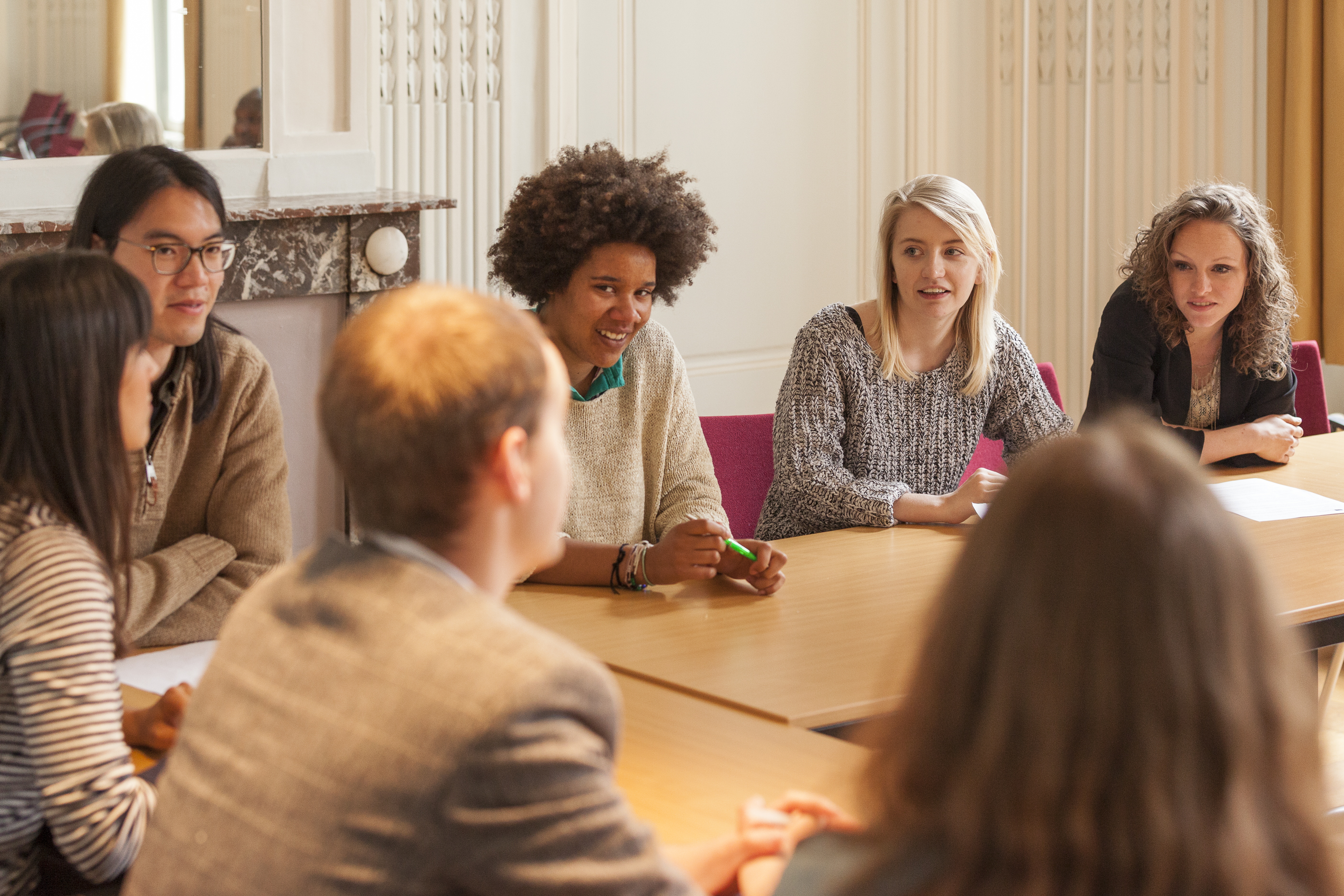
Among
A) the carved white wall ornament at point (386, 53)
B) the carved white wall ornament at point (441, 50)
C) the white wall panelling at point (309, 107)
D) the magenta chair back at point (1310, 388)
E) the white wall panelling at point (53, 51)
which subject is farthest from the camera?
the carved white wall ornament at point (441, 50)

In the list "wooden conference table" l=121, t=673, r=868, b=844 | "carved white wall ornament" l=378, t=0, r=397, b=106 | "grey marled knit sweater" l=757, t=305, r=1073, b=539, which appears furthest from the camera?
"carved white wall ornament" l=378, t=0, r=397, b=106

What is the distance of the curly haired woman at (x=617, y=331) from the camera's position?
234 cm

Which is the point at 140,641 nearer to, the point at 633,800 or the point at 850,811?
the point at 633,800

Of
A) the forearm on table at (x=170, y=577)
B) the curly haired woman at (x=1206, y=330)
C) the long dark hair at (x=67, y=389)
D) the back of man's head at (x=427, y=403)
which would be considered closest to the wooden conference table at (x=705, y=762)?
the forearm on table at (x=170, y=577)

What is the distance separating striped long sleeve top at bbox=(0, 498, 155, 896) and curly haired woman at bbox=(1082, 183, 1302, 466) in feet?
7.37

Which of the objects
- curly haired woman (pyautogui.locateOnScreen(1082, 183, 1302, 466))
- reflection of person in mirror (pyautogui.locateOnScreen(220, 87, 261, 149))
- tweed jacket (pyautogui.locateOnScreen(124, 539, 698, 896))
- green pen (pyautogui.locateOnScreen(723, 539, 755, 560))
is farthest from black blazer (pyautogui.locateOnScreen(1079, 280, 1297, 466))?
tweed jacket (pyautogui.locateOnScreen(124, 539, 698, 896))

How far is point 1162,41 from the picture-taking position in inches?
185

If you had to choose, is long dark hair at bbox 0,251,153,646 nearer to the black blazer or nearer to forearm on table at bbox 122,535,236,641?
forearm on table at bbox 122,535,236,641

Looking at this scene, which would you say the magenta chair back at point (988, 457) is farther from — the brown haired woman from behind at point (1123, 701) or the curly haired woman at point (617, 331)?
the brown haired woman from behind at point (1123, 701)

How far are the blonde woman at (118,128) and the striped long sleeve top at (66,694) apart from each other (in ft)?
5.67

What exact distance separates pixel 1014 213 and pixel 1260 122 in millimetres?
855

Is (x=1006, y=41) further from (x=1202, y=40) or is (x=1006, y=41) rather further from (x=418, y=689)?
(x=418, y=689)

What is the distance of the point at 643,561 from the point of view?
203cm

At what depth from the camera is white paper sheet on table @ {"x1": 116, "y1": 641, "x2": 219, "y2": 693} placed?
1.69 meters
